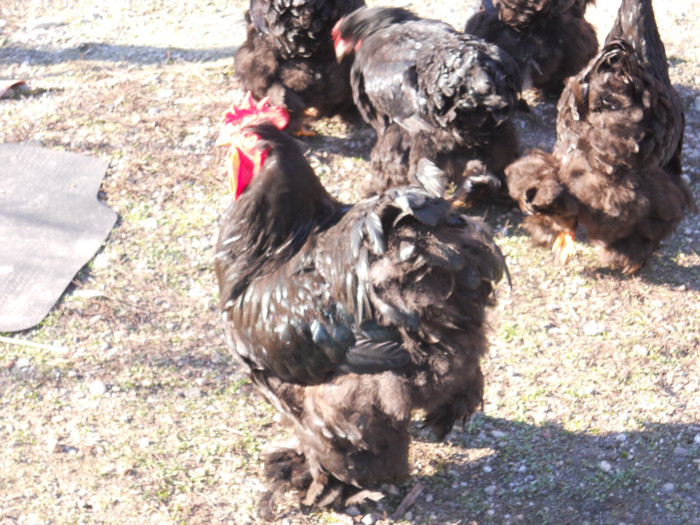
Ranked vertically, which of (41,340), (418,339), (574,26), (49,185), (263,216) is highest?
(574,26)

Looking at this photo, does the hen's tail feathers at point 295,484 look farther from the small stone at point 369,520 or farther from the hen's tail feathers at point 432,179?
the hen's tail feathers at point 432,179

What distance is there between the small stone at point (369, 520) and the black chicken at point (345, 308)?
168 millimetres

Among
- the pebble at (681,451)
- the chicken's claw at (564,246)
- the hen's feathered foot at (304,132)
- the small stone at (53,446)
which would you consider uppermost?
the hen's feathered foot at (304,132)

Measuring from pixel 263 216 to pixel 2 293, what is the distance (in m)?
2.39

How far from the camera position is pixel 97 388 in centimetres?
434

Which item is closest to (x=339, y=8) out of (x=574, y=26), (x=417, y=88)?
(x=417, y=88)

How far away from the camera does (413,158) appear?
5105mm

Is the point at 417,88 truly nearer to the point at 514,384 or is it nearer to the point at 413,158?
the point at 413,158

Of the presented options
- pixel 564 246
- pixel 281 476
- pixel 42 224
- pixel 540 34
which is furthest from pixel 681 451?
pixel 42 224

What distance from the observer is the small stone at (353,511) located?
3.73m

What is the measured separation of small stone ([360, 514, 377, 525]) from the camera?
145 inches

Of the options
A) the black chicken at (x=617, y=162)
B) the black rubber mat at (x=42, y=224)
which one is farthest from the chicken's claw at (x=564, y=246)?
the black rubber mat at (x=42, y=224)

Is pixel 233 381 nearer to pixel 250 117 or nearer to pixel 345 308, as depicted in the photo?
pixel 345 308

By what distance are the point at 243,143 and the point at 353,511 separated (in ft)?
6.23
